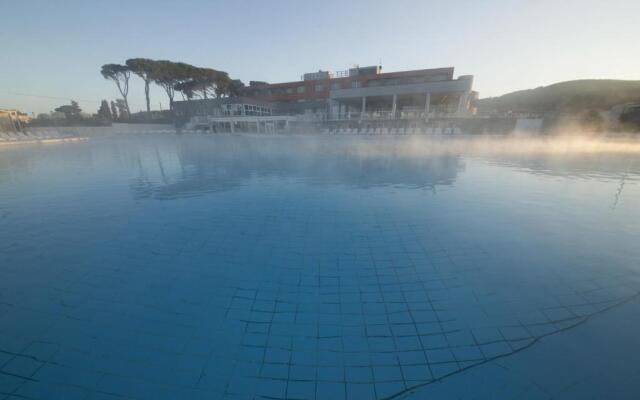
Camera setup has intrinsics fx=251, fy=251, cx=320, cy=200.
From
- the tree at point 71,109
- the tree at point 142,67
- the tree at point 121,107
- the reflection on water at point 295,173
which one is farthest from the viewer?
the tree at point 71,109

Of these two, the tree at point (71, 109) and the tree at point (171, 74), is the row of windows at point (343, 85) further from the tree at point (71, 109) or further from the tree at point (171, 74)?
Answer: the tree at point (71, 109)

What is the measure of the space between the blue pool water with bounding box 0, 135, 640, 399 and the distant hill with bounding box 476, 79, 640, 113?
57.8 meters

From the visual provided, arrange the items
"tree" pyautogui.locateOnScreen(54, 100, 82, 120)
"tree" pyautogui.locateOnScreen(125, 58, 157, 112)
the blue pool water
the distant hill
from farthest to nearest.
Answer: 1. the distant hill
2. "tree" pyautogui.locateOnScreen(54, 100, 82, 120)
3. "tree" pyautogui.locateOnScreen(125, 58, 157, 112)
4. the blue pool water

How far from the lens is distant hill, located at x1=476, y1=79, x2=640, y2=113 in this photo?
183 ft

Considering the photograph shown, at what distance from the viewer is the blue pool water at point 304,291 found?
193cm

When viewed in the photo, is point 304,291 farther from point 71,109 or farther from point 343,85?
point 71,109

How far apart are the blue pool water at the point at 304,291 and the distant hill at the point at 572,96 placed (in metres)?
57.8

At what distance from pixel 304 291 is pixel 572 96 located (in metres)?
94.8

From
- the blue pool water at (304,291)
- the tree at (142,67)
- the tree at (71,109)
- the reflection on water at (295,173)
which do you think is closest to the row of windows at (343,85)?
the tree at (142,67)

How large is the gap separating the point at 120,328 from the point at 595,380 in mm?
3942

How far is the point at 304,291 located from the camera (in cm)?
289

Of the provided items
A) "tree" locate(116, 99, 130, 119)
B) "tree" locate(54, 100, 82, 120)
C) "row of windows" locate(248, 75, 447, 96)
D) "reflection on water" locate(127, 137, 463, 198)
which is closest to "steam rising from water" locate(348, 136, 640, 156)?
"reflection on water" locate(127, 137, 463, 198)

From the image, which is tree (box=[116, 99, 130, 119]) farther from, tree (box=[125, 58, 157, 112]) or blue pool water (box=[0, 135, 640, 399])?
blue pool water (box=[0, 135, 640, 399])

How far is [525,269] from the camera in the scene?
126 inches
